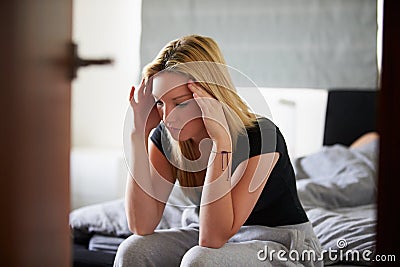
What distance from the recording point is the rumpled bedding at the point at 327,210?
1.24m

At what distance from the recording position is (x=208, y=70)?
1.00 m

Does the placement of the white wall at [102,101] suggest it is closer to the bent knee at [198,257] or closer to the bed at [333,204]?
the bed at [333,204]

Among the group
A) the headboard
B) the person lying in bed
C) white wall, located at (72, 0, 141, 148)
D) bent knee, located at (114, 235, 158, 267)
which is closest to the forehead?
the person lying in bed

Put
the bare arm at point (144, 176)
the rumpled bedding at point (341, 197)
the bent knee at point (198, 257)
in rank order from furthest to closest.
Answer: the rumpled bedding at point (341, 197), the bare arm at point (144, 176), the bent knee at point (198, 257)

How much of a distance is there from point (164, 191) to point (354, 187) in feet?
2.43

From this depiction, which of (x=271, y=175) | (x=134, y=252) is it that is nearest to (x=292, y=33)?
(x=271, y=175)

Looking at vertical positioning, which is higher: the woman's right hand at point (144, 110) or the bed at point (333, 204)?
the woman's right hand at point (144, 110)

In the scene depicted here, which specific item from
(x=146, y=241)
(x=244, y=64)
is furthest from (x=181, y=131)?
(x=244, y=64)

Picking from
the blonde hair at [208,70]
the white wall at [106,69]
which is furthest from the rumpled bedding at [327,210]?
the white wall at [106,69]

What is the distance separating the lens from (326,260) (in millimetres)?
1184

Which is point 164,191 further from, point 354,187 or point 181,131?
point 354,187

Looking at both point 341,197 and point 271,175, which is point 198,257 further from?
point 341,197

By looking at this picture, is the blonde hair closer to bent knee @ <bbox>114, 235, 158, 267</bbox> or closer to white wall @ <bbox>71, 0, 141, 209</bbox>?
bent knee @ <bbox>114, 235, 158, 267</bbox>

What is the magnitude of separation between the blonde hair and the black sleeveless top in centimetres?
2
